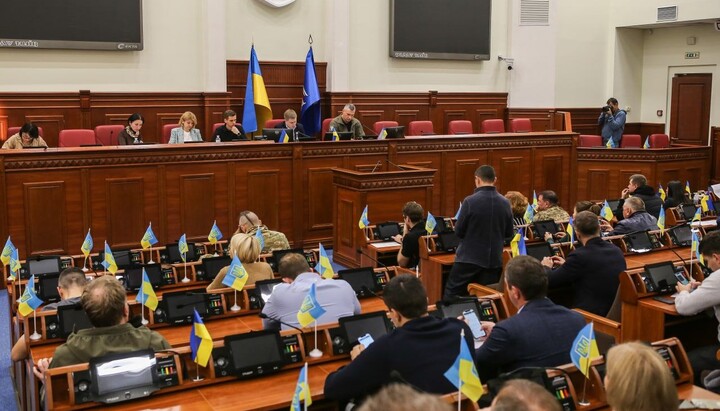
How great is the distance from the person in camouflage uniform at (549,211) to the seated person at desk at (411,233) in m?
1.50

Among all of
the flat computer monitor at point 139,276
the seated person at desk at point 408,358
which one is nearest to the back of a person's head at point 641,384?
the seated person at desk at point 408,358

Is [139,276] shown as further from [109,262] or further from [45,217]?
[45,217]

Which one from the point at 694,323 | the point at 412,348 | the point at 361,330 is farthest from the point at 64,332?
the point at 694,323

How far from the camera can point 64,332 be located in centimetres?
406

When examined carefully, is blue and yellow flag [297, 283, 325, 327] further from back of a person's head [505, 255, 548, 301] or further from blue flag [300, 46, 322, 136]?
blue flag [300, 46, 322, 136]

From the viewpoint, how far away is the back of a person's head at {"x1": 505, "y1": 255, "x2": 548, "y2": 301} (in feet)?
11.5

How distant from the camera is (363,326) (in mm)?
3777

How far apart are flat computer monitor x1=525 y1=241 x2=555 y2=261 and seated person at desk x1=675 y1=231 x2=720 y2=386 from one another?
1341 millimetres

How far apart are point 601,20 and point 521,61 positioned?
6.96ft

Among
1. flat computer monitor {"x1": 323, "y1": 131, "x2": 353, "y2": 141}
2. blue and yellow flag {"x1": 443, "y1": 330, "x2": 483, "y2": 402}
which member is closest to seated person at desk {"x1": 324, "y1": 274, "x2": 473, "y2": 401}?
blue and yellow flag {"x1": 443, "y1": 330, "x2": 483, "y2": 402}

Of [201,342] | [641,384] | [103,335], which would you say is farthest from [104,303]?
[641,384]

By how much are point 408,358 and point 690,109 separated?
13034 mm

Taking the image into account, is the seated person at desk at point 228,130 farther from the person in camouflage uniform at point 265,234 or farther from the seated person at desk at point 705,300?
the seated person at desk at point 705,300

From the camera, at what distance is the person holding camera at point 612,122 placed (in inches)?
528
